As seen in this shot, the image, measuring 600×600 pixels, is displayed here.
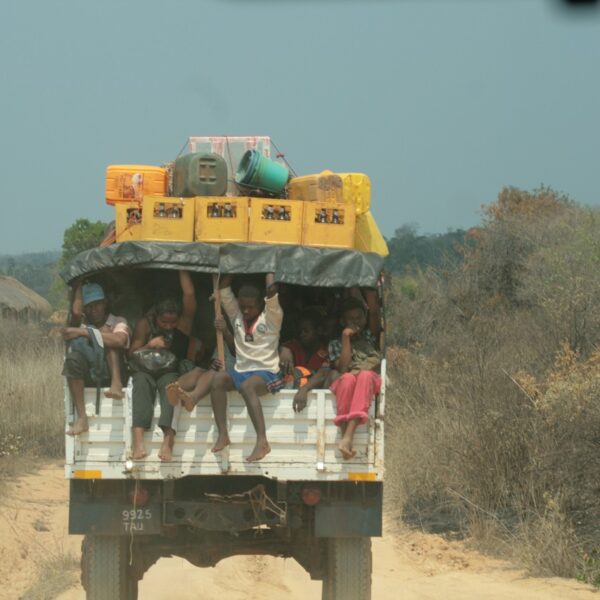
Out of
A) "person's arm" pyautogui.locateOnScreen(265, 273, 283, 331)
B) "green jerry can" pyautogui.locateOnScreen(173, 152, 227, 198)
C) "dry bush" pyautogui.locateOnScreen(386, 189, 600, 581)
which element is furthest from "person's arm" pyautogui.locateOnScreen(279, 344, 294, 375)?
"dry bush" pyautogui.locateOnScreen(386, 189, 600, 581)

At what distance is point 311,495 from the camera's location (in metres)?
6.67

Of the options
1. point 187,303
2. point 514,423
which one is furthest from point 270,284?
point 514,423

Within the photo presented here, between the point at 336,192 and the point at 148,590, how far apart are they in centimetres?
347

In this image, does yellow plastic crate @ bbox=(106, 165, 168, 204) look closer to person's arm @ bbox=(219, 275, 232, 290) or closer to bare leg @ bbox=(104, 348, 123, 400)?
person's arm @ bbox=(219, 275, 232, 290)

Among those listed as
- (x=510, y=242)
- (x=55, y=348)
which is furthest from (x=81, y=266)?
(x=510, y=242)

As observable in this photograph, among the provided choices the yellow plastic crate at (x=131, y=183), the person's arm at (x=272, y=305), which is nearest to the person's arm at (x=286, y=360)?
the person's arm at (x=272, y=305)

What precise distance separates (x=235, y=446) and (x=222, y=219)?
1414mm

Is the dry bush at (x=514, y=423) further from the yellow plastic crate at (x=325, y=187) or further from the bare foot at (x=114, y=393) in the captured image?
the bare foot at (x=114, y=393)

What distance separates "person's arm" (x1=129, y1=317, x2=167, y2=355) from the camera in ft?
23.3

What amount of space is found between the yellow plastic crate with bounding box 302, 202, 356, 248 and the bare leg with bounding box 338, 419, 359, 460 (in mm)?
1218

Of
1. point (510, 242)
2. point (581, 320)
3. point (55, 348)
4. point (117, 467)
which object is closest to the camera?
point (117, 467)

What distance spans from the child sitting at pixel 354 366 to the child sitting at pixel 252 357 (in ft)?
1.38

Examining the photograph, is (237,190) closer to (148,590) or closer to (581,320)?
(148,590)

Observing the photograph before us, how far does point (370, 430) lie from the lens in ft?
21.4
